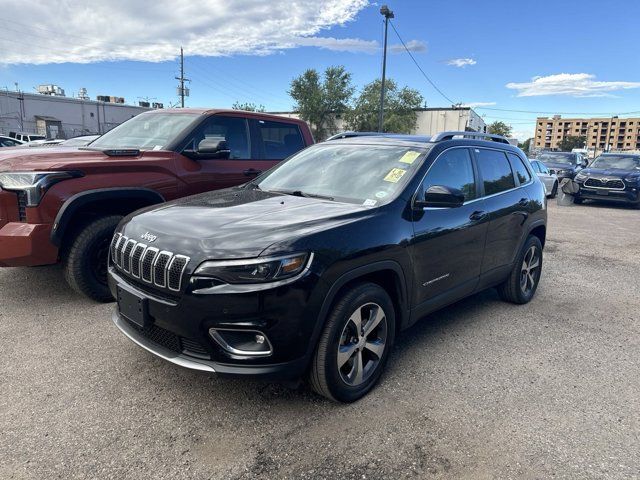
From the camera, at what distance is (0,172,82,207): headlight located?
159 inches

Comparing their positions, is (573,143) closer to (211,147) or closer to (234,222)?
(211,147)

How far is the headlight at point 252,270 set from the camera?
253cm

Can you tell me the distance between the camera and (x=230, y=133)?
5.67m

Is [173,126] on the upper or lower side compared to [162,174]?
upper

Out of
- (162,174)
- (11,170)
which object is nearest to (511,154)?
(162,174)

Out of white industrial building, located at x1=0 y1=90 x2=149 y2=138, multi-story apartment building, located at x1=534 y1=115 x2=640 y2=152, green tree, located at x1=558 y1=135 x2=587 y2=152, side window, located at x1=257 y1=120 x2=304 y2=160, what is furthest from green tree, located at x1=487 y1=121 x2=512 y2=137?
side window, located at x1=257 y1=120 x2=304 y2=160

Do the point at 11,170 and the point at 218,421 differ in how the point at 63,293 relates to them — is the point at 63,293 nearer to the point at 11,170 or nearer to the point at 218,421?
the point at 11,170

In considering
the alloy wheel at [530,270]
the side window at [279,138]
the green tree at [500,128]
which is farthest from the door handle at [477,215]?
the green tree at [500,128]

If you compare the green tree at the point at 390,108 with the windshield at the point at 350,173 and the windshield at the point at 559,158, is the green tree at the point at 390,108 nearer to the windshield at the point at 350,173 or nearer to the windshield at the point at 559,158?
the windshield at the point at 559,158

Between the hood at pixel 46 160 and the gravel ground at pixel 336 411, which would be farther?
the hood at pixel 46 160

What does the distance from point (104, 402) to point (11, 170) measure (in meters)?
2.42

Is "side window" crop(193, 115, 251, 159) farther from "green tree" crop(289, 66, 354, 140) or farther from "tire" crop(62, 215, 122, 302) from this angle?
"green tree" crop(289, 66, 354, 140)

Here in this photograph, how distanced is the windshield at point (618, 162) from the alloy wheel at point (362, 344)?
52.9 feet

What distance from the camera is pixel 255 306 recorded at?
250cm
